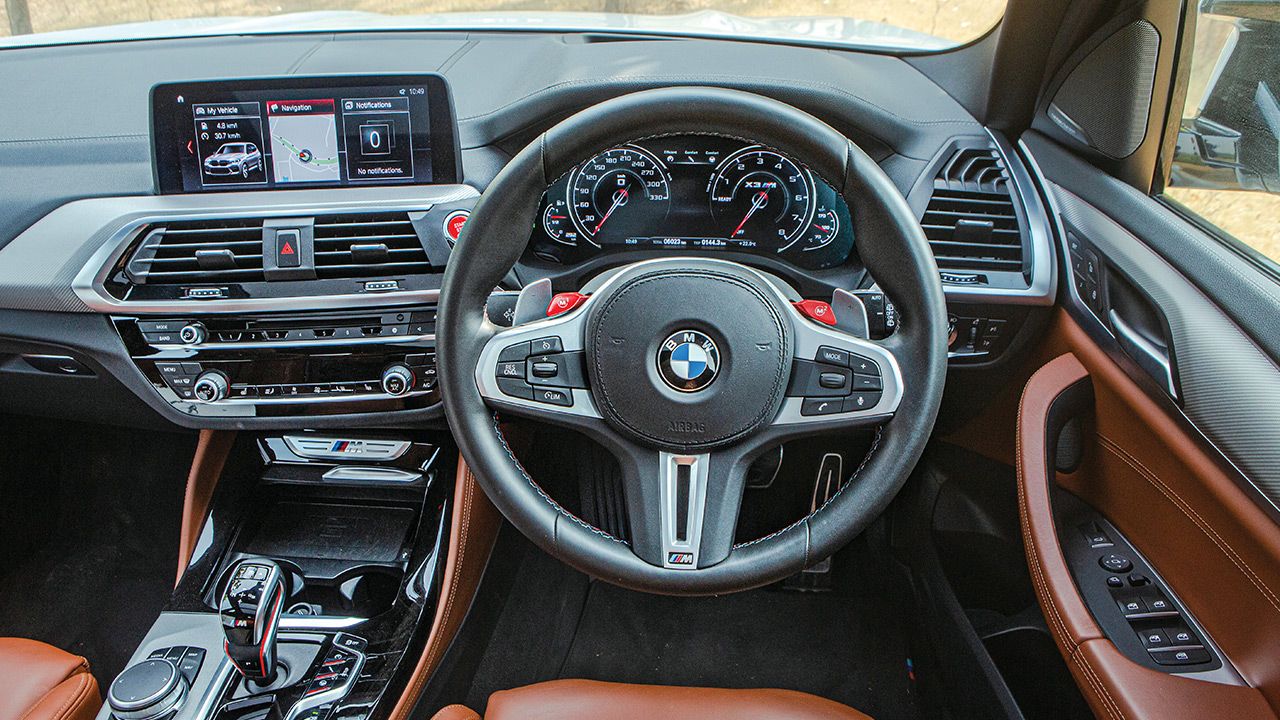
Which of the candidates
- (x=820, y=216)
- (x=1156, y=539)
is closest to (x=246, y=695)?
(x=820, y=216)

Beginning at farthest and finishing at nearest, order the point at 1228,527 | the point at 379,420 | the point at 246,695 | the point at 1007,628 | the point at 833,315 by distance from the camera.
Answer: the point at 379,420, the point at 1007,628, the point at 246,695, the point at 833,315, the point at 1228,527

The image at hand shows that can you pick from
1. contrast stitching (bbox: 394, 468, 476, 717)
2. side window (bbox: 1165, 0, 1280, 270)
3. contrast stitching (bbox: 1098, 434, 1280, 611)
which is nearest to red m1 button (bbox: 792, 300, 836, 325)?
contrast stitching (bbox: 1098, 434, 1280, 611)

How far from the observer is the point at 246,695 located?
57.6 inches

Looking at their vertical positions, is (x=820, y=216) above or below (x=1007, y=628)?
above

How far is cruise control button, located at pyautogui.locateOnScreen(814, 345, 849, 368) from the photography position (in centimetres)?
116

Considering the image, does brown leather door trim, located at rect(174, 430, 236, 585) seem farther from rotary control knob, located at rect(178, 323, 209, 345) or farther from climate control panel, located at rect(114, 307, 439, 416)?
rotary control knob, located at rect(178, 323, 209, 345)

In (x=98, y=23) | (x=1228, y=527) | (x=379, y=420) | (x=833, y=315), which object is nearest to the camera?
(x=1228, y=527)

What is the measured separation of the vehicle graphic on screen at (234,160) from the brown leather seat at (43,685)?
2.82ft

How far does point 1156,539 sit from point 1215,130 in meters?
0.72

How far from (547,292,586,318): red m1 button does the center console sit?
66 centimetres

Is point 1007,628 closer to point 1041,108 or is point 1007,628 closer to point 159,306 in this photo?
point 1041,108

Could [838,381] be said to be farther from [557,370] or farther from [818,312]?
[557,370]

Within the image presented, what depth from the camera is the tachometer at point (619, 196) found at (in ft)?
5.22

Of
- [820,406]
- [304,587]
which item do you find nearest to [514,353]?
[820,406]
